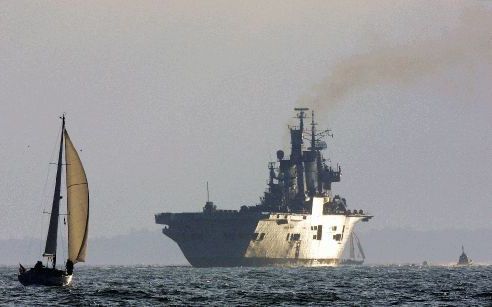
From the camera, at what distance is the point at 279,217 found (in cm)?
17050

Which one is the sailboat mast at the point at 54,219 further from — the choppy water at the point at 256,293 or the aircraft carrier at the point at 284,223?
the aircraft carrier at the point at 284,223

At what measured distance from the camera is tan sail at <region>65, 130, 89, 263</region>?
9081 cm

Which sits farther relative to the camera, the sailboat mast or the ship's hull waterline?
the ship's hull waterline

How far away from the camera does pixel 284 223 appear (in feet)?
564

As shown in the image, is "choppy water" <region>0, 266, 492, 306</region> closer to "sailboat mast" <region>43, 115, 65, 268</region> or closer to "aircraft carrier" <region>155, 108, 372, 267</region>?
"sailboat mast" <region>43, 115, 65, 268</region>

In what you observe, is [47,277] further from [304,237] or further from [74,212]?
[304,237]

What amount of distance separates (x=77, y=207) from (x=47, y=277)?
588 centimetres

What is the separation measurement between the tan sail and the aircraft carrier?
76578 mm

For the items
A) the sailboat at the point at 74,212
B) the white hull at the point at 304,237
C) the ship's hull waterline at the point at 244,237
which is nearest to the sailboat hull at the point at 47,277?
the sailboat at the point at 74,212

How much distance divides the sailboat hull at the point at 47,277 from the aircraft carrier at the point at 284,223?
74.2m

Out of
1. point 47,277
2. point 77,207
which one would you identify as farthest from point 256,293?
point 47,277

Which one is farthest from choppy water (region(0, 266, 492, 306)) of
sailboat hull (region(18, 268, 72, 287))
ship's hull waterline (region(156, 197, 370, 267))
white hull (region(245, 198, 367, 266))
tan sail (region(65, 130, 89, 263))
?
white hull (region(245, 198, 367, 266))

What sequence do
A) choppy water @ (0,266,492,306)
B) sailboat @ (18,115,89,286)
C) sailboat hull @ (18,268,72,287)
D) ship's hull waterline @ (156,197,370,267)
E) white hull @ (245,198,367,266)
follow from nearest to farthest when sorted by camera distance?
choppy water @ (0,266,492,306), sailboat @ (18,115,89,286), sailboat hull @ (18,268,72,287), ship's hull waterline @ (156,197,370,267), white hull @ (245,198,367,266)

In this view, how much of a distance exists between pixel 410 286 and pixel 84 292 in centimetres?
2750
